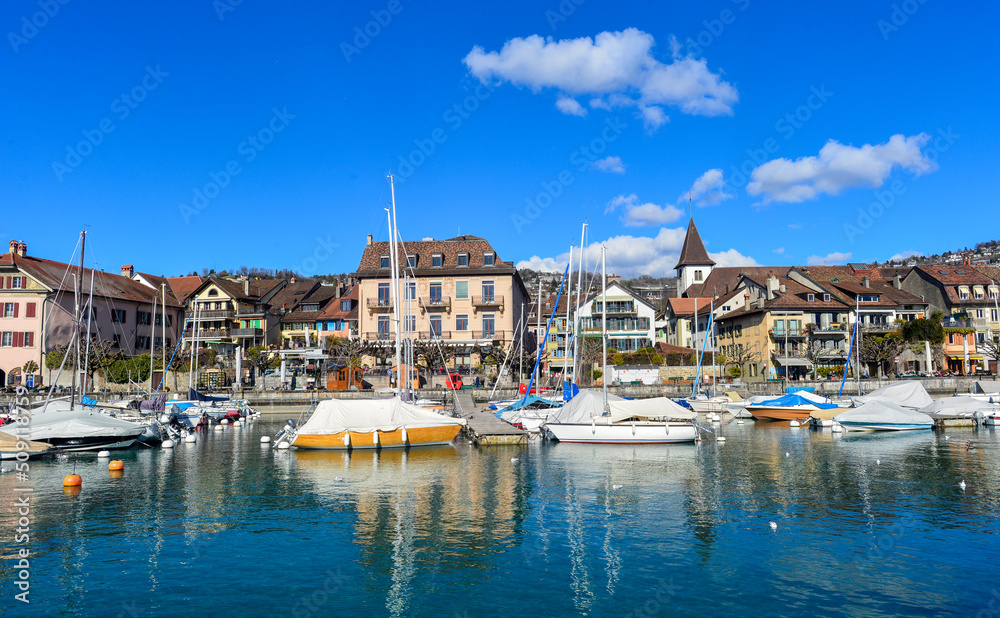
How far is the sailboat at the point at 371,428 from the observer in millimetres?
35219

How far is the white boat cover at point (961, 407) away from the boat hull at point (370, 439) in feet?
115

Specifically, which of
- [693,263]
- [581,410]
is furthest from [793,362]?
[693,263]

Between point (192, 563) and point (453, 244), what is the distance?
2510 inches

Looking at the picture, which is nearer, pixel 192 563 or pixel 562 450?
pixel 192 563

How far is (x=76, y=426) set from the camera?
35000 millimetres

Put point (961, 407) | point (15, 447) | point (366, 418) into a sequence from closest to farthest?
point (15, 447) < point (366, 418) < point (961, 407)

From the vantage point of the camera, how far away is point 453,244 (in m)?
78.8

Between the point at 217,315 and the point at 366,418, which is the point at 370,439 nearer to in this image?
the point at 366,418

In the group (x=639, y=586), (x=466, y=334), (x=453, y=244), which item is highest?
(x=453, y=244)

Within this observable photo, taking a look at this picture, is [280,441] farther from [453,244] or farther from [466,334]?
[453,244]

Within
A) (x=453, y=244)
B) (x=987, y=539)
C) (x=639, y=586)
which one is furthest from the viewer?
(x=453, y=244)

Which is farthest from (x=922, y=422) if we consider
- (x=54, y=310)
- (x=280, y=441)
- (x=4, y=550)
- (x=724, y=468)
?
(x=54, y=310)

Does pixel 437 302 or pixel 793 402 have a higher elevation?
pixel 437 302

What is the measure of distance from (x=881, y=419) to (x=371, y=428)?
32100 mm
